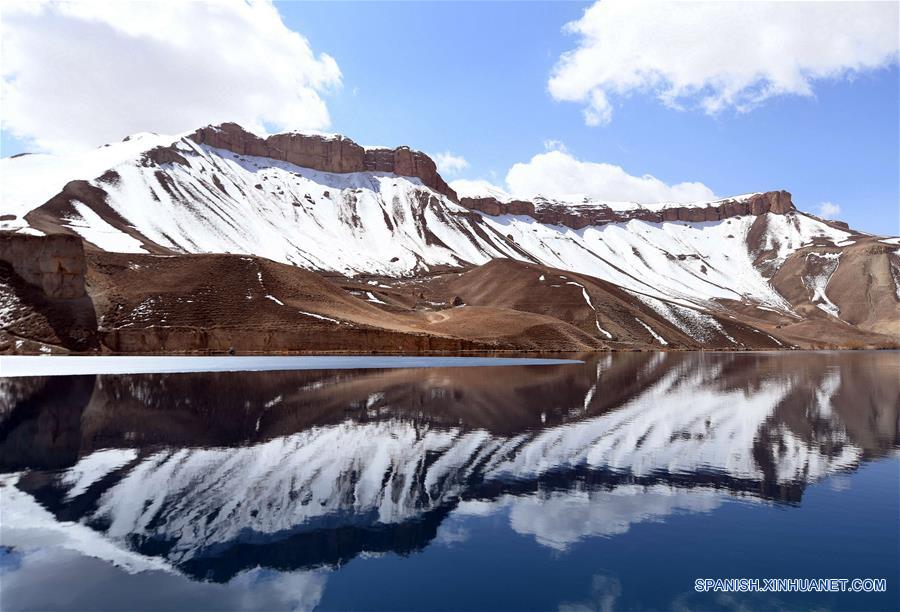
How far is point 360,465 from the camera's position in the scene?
1573cm

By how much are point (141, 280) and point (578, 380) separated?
181 ft

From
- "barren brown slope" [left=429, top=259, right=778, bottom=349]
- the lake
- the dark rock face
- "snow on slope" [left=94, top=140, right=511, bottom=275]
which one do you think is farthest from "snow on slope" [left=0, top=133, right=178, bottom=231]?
the lake

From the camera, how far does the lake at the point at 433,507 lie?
8766mm

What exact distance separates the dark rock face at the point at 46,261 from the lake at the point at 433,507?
4184 centimetres

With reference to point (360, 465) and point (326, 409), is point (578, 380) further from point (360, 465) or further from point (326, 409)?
point (360, 465)

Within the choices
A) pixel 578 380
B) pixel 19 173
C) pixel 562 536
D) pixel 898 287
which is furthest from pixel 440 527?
pixel 898 287

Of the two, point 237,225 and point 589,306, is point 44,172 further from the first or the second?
point 589,306

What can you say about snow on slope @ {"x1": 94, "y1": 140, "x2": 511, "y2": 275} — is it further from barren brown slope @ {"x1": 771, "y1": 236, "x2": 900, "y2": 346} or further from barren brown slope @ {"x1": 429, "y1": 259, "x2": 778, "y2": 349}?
barren brown slope @ {"x1": 771, "y1": 236, "x2": 900, "y2": 346}

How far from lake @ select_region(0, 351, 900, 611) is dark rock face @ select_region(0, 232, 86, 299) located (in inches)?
1647

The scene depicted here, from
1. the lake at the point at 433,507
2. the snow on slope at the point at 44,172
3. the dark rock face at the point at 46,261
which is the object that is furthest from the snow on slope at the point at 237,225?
the lake at the point at 433,507

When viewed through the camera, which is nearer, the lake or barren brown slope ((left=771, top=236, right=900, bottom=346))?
the lake

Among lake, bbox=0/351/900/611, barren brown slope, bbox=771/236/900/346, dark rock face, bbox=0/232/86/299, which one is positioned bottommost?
lake, bbox=0/351/900/611

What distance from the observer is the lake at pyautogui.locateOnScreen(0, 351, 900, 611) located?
877cm

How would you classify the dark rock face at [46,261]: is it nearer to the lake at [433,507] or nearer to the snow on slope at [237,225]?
the lake at [433,507]
